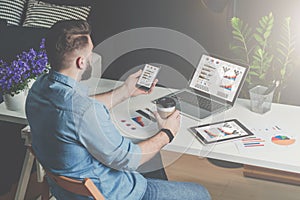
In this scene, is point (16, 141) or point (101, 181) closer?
point (101, 181)

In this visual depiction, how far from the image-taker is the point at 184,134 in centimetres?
224

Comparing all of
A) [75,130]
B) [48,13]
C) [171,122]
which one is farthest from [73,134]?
[48,13]

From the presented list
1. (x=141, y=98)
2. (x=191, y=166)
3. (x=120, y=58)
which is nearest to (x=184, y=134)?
(x=141, y=98)

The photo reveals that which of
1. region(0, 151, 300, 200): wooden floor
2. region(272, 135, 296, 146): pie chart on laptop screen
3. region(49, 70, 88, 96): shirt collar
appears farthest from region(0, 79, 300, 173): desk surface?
region(0, 151, 300, 200): wooden floor

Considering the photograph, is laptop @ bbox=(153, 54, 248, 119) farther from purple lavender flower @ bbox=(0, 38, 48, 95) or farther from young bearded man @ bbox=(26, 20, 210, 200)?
purple lavender flower @ bbox=(0, 38, 48, 95)

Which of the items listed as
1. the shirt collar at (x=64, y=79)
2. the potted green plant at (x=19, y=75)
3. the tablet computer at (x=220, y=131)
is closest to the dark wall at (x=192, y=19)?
the tablet computer at (x=220, y=131)

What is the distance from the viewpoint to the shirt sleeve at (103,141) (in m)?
1.80

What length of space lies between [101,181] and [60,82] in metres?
0.43

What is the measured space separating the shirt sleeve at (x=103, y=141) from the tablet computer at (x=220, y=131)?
0.40 meters

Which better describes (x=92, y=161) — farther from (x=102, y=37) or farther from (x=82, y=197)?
(x=102, y=37)

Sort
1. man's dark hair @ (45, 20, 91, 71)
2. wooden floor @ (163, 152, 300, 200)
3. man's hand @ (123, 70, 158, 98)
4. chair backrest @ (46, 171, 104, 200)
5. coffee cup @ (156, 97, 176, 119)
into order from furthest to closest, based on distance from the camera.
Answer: wooden floor @ (163, 152, 300, 200) → man's hand @ (123, 70, 158, 98) → coffee cup @ (156, 97, 176, 119) → man's dark hair @ (45, 20, 91, 71) → chair backrest @ (46, 171, 104, 200)

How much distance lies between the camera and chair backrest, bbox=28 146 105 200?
5.72 ft

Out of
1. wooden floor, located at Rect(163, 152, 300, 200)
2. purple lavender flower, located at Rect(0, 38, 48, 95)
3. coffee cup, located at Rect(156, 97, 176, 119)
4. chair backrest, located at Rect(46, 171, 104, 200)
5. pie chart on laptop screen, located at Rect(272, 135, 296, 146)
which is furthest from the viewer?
wooden floor, located at Rect(163, 152, 300, 200)

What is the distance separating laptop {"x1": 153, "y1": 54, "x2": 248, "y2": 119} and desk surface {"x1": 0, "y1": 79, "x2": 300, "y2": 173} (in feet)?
0.20
